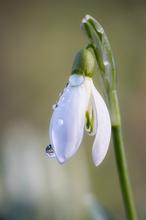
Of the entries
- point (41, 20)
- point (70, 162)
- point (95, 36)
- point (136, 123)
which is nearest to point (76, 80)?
point (95, 36)

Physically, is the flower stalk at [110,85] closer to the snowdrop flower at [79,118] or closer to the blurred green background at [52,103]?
the snowdrop flower at [79,118]

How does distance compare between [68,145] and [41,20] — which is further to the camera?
[41,20]

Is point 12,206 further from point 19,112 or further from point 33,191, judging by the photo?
point 19,112

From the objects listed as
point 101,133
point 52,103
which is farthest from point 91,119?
point 52,103

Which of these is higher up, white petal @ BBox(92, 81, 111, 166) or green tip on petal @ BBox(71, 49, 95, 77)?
green tip on petal @ BBox(71, 49, 95, 77)

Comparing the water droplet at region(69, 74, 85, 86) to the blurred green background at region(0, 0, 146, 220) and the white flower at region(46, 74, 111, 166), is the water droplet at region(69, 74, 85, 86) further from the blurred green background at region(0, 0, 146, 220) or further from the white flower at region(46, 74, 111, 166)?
the blurred green background at region(0, 0, 146, 220)

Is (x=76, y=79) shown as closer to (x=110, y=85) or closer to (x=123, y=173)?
(x=110, y=85)

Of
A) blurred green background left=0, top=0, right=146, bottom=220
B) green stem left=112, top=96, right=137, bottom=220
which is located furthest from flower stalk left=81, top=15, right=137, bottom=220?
blurred green background left=0, top=0, right=146, bottom=220
